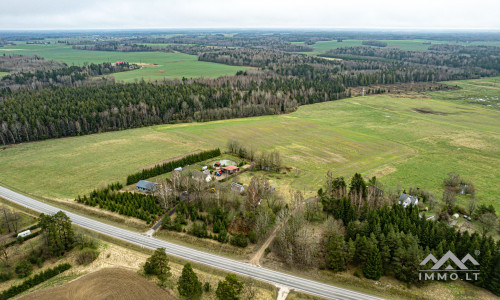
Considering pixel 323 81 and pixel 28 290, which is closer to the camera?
pixel 28 290

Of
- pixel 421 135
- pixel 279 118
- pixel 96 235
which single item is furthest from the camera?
pixel 279 118

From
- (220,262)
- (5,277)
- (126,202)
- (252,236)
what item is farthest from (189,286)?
(126,202)

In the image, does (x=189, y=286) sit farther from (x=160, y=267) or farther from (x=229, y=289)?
(x=160, y=267)

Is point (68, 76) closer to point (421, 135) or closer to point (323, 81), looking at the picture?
point (323, 81)

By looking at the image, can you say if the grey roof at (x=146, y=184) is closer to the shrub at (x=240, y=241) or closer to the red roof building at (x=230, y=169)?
the red roof building at (x=230, y=169)

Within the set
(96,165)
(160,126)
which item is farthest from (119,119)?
(96,165)

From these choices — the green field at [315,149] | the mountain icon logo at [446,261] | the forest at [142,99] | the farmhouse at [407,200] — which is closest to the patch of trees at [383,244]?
the mountain icon logo at [446,261]

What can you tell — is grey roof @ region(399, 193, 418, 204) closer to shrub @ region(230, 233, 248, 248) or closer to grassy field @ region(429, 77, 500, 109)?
shrub @ region(230, 233, 248, 248)
